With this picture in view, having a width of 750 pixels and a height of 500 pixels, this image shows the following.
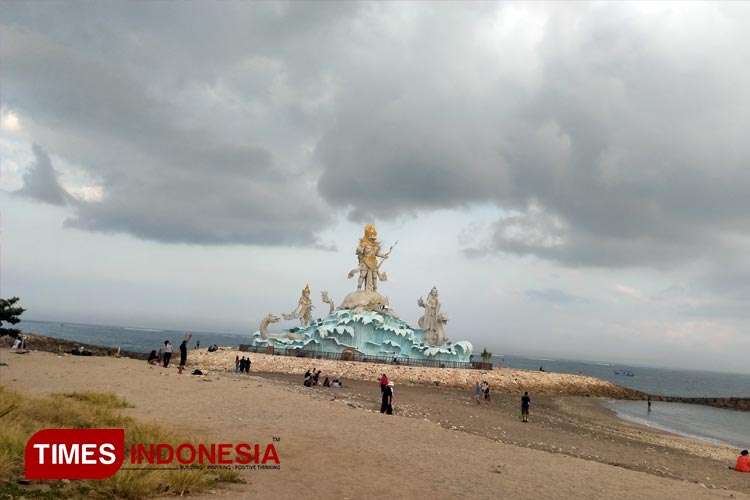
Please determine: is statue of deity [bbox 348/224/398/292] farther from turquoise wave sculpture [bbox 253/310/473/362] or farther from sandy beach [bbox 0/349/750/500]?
sandy beach [bbox 0/349/750/500]

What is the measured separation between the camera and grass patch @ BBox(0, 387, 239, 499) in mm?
6594

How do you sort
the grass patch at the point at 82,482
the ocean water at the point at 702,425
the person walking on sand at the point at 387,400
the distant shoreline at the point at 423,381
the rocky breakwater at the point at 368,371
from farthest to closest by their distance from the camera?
1. the distant shoreline at the point at 423,381
2. the rocky breakwater at the point at 368,371
3. the ocean water at the point at 702,425
4. the person walking on sand at the point at 387,400
5. the grass patch at the point at 82,482

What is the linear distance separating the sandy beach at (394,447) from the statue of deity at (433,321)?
2138cm

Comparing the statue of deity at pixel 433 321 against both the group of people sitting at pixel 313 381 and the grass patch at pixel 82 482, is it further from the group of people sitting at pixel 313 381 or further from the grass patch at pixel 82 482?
the grass patch at pixel 82 482

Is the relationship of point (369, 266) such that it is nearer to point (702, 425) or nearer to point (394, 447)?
point (702, 425)

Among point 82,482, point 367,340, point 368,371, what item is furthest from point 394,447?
point 367,340

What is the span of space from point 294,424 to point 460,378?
2827cm

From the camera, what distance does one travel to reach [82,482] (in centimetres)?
689

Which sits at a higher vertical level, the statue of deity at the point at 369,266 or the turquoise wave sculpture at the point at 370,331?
the statue of deity at the point at 369,266

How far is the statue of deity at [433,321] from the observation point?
45719mm

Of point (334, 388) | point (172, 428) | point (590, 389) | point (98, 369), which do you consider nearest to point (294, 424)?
point (172, 428)

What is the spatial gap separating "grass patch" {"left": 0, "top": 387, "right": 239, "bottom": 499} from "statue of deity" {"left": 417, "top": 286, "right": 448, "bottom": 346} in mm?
36539

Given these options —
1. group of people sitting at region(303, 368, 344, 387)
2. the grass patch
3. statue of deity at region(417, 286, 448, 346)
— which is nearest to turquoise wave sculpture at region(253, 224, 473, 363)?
statue of deity at region(417, 286, 448, 346)

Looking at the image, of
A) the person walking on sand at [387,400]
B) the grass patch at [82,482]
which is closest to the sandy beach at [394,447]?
the grass patch at [82,482]
